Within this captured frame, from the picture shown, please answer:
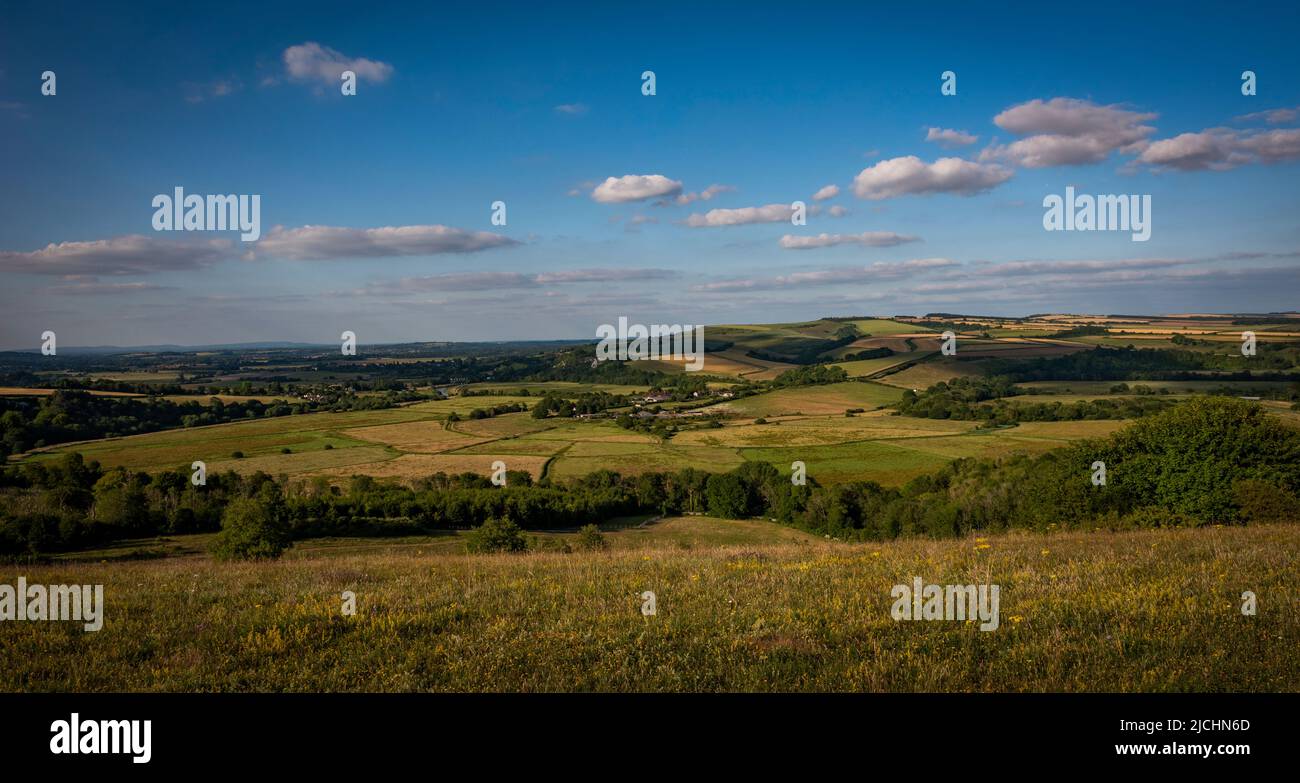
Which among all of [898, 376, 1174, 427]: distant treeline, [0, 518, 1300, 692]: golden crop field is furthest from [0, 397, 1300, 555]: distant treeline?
[898, 376, 1174, 427]: distant treeline

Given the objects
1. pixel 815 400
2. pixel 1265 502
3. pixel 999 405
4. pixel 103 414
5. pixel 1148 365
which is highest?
pixel 1148 365

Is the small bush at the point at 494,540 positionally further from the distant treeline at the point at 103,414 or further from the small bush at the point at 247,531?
the distant treeline at the point at 103,414

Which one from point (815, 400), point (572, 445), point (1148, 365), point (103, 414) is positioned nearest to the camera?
point (572, 445)

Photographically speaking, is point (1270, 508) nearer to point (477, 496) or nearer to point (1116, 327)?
point (477, 496)

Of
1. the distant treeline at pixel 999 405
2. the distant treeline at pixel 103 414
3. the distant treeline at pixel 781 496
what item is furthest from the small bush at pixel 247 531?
the distant treeline at pixel 999 405

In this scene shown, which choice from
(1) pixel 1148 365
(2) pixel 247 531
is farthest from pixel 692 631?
(1) pixel 1148 365

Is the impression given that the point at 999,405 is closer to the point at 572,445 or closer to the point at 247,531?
the point at 572,445

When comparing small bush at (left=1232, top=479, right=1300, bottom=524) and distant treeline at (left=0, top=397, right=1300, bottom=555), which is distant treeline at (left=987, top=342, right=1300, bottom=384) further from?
small bush at (left=1232, top=479, right=1300, bottom=524)
